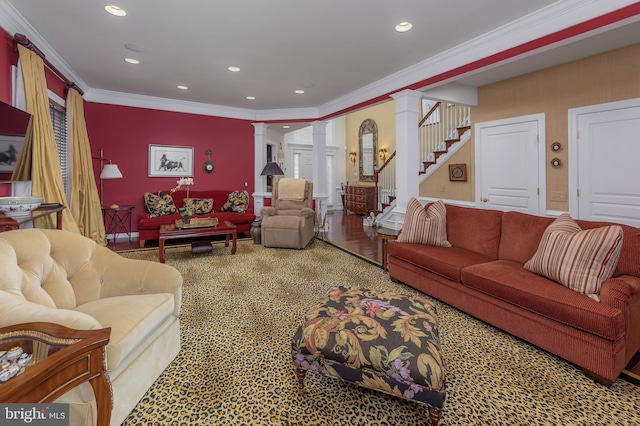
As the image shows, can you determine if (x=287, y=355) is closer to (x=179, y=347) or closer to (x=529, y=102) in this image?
(x=179, y=347)

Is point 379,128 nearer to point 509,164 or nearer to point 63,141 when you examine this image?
point 509,164

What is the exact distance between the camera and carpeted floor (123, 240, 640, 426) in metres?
1.60

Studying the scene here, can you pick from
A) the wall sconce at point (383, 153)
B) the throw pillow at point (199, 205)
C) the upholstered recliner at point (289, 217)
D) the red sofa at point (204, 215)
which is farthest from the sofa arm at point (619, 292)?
the wall sconce at point (383, 153)

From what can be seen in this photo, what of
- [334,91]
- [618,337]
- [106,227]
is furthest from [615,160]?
[106,227]

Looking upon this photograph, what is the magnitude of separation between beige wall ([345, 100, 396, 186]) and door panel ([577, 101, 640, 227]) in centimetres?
569

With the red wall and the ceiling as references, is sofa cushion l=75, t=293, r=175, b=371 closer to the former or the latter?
the ceiling

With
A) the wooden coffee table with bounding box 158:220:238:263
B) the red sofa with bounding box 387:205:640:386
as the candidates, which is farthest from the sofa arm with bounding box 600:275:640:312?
the wooden coffee table with bounding box 158:220:238:263

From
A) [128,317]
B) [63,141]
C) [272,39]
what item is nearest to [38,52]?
[63,141]

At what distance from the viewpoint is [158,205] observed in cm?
585

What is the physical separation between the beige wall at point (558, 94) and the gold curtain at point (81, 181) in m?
6.32

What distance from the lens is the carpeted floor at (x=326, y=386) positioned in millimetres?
1602

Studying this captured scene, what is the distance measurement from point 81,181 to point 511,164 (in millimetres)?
6717

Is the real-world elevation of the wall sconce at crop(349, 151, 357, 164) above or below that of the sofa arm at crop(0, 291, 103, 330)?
above

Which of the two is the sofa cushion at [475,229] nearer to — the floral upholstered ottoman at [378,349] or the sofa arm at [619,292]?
the sofa arm at [619,292]
